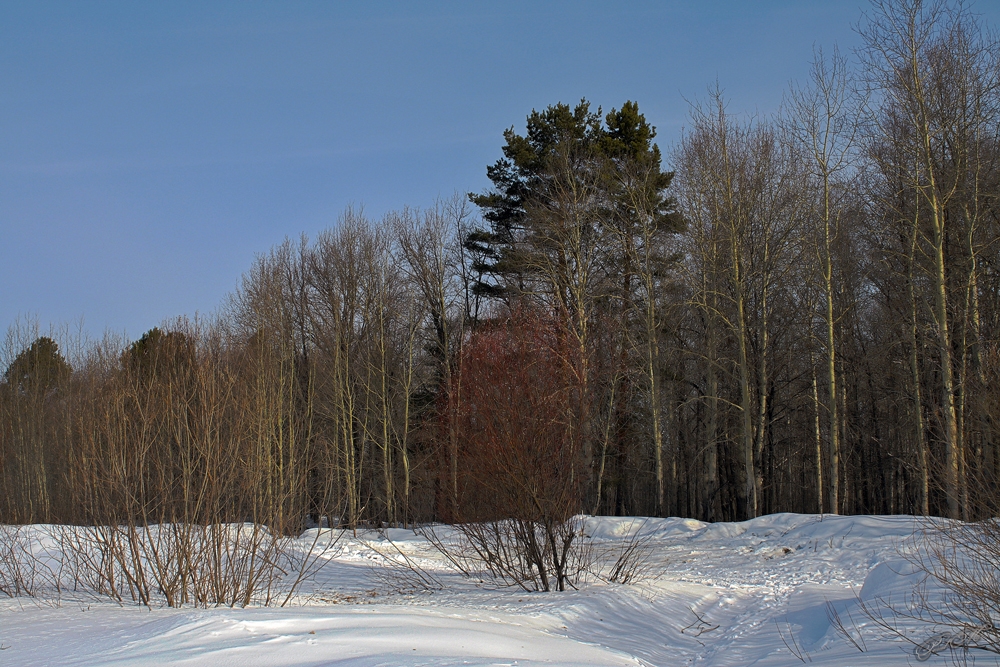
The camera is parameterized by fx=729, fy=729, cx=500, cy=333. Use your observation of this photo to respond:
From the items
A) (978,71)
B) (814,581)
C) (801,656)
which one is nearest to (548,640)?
(801,656)

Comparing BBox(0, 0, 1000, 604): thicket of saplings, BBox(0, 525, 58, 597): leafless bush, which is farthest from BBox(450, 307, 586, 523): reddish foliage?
BBox(0, 525, 58, 597): leafless bush

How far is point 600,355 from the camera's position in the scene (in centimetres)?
2359

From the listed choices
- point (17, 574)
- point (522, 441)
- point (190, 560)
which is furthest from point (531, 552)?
point (17, 574)

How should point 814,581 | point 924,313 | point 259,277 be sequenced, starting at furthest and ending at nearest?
1. point 259,277
2. point 924,313
3. point 814,581

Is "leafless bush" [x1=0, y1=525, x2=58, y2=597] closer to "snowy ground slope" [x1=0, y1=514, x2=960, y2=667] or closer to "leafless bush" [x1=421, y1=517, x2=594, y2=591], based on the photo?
"snowy ground slope" [x1=0, y1=514, x2=960, y2=667]

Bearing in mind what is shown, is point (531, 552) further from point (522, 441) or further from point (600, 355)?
point (600, 355)

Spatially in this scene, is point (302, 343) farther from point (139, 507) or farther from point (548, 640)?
point (548, 640)

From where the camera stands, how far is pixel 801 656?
7.54 metres

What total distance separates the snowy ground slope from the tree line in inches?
59.0

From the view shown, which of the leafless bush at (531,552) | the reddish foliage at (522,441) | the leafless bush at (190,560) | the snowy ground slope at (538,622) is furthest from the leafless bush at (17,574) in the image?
the reddish foliage at (522,441)

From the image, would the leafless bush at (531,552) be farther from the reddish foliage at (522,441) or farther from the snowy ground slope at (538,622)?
the snowy ground slope at (538,622)

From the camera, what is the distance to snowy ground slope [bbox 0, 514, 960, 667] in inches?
242

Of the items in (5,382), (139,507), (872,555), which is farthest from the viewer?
(5,382)

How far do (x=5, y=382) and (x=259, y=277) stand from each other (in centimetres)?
1332
